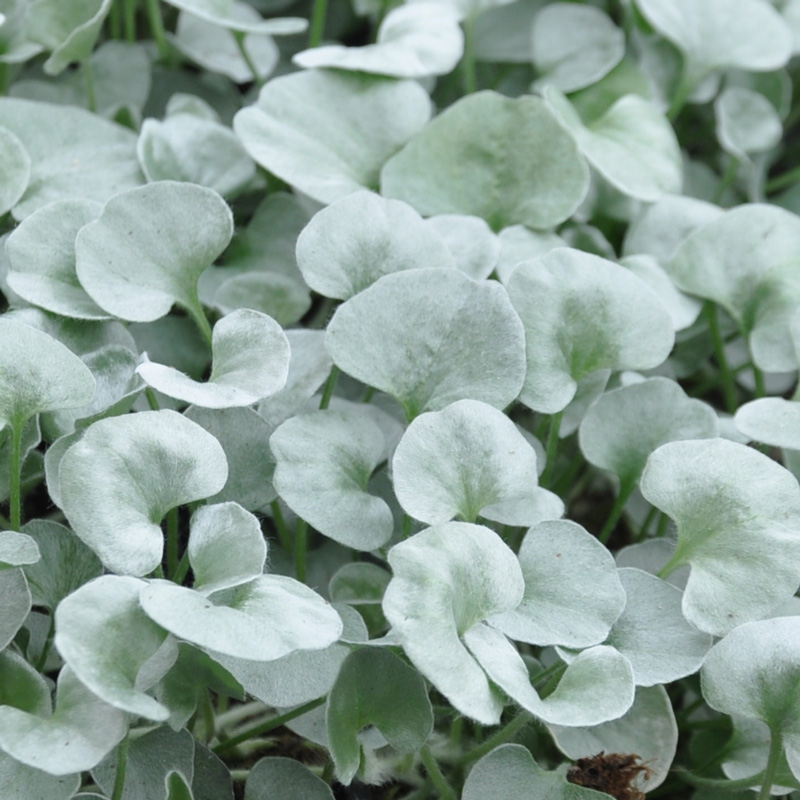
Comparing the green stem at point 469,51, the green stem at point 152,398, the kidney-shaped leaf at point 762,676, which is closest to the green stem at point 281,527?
the green stem at point 152,398

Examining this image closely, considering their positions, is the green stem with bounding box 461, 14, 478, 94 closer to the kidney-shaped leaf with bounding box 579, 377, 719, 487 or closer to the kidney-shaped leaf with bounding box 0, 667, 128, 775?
the kidney-shaped leaf with bounding box 579, 377, 719, 487

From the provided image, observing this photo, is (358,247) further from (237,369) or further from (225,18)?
(225,18)

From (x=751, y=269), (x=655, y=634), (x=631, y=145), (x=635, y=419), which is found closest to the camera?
(x=655, y=634)

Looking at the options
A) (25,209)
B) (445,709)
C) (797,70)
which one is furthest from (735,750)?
(797,70)

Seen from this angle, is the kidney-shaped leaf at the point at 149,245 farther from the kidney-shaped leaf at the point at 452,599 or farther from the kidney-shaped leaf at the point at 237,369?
the kidney-shaped leaf at the point at 452,599

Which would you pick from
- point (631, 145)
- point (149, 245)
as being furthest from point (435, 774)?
point (631, 145)

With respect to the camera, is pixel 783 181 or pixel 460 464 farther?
pixel 783 181
